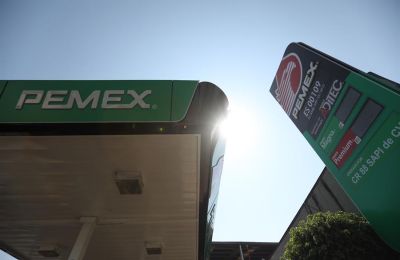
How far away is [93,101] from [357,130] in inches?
383

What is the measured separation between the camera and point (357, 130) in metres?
9.41

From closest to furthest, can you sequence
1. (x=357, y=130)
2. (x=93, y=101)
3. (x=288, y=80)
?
1. (x=93, y=101)
2. (x=357, y=130)
3. (x=288, y=80)

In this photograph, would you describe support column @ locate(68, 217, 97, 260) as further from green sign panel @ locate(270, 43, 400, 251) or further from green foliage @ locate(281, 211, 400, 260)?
green sign panel @ locate(270, 43, 400, 251)

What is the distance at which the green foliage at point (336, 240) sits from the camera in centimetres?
920

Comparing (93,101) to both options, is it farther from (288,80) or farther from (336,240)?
(288,80)

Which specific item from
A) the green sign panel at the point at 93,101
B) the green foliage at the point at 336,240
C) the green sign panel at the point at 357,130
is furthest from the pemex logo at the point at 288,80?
the green sign panel at the point at 93,101

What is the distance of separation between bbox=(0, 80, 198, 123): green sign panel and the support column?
98.1 inches

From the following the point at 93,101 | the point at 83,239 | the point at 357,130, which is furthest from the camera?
the point at 357,130

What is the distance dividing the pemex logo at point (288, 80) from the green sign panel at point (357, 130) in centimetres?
44

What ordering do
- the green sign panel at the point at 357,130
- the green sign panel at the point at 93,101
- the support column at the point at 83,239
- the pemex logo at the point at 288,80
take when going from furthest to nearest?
the pemex logo at the point at 288,80
the green sign panel at the point at 357,130
the support column at the point at 83,239
the green sign panel at the point at 93,101

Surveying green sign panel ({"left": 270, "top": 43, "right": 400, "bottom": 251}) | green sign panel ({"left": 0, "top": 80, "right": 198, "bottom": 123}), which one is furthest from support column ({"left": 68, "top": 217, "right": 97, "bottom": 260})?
green sign panel ({"left": 270, "top": 43, "right": 400, "bottom": 251})

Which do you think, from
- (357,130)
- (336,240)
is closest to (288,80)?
(357,130)

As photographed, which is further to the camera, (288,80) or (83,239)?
(288,80)

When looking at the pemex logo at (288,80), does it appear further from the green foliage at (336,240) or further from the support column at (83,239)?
the support column at (83,239)
